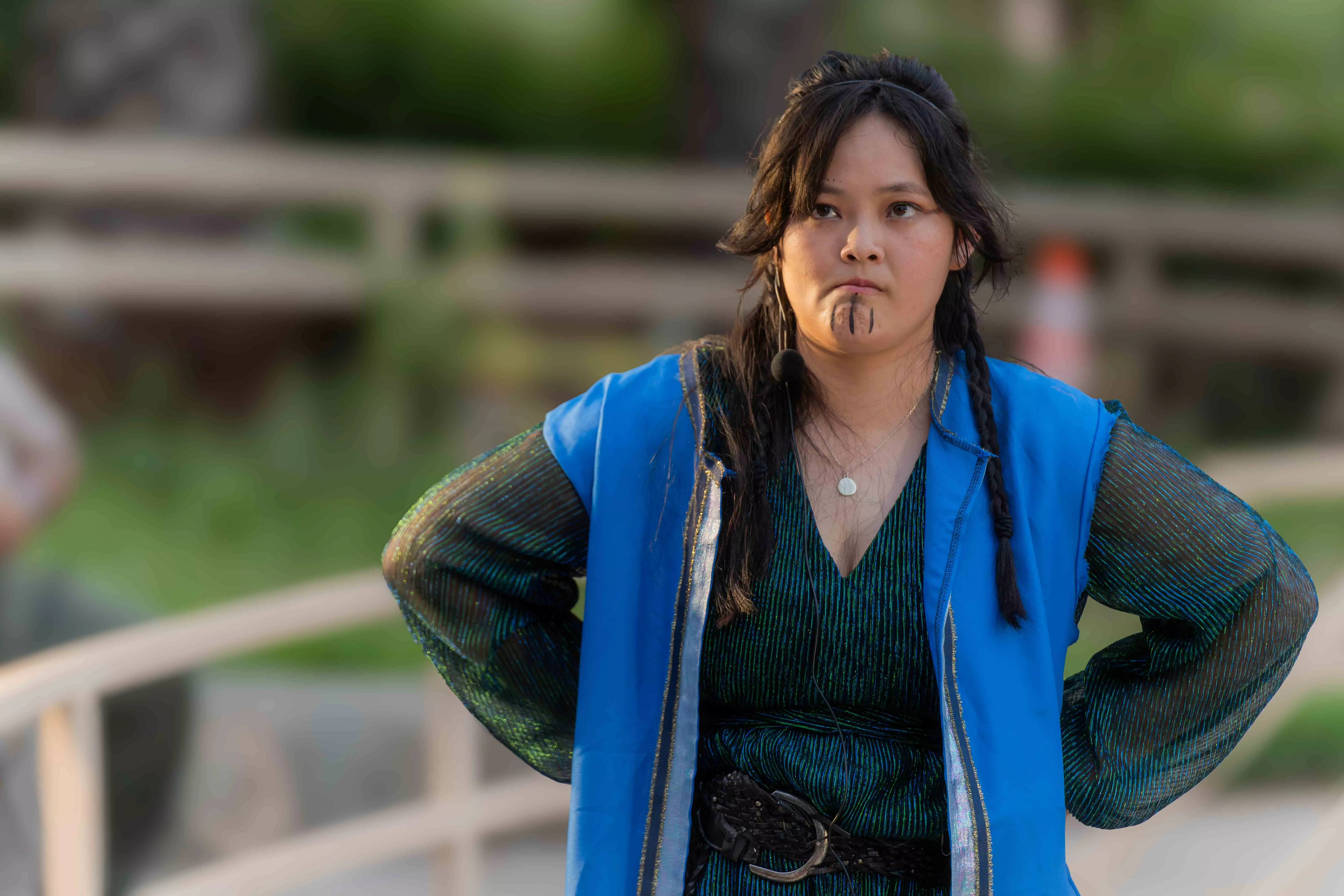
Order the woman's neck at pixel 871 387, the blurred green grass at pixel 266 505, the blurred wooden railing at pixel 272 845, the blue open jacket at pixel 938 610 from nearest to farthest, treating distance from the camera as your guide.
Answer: the blue open jacket at pixel 938 610 → the woman's neck at pixel 871 387 → the blurred wooden railing at pixel 272 845 → the blurred green grass at pixel 266 505

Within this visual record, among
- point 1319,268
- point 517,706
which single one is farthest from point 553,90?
point 517,706

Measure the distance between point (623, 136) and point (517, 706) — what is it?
11.0ft

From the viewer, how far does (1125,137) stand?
461 cm

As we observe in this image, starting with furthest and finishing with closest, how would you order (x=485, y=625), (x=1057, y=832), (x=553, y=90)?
1. (x=553, y=90)
2. (x=485, y=625)
3. (x=1057, y=832)

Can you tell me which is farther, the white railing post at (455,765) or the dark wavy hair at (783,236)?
the white railing post at (455,765)

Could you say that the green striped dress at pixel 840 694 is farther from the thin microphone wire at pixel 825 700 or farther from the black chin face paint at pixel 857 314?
the black chin face paint at pixel 857 314

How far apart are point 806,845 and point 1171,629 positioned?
0.37 m

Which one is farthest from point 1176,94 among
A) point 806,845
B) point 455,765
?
point 806,845

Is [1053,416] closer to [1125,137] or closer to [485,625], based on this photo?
[485,625]

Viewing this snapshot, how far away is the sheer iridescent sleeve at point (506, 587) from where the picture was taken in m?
1.13

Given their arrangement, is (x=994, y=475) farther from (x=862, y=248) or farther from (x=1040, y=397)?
(x=862, y=248)

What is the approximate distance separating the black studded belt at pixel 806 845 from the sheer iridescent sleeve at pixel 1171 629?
0.18 metres

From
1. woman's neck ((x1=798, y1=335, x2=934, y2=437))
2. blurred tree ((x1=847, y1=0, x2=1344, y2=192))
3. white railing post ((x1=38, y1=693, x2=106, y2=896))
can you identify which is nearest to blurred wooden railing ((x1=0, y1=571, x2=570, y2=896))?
white railing post ((x1=38, y1=693, x2=106, y2=896))

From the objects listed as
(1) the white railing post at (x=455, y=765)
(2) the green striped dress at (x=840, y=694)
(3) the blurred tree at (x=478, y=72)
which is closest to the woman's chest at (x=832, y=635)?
(2) the green striped dress at (x=840, y=694)
